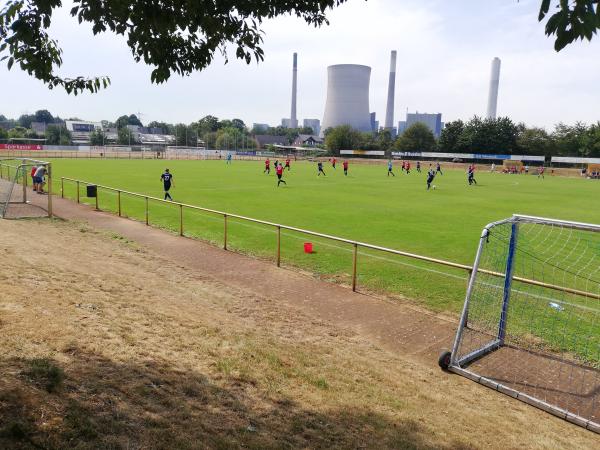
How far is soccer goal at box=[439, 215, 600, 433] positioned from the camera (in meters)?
6.02

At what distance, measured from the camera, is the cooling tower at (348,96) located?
144 metres

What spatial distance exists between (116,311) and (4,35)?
393 cm

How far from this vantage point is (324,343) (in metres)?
7.16

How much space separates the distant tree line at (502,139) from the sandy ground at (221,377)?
92384 mm

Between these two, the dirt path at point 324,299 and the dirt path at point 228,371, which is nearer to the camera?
the dirt path at point 228,371

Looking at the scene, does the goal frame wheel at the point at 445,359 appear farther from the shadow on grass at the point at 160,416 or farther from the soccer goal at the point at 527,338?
the shadow on grass at the point at 160,416

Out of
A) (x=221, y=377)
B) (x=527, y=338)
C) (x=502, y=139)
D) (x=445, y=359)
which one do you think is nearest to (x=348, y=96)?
(x=502, y=139)

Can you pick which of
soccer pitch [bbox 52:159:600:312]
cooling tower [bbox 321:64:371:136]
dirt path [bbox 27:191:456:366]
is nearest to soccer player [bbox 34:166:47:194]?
soccer pitch [bbox 52:159:600:312]

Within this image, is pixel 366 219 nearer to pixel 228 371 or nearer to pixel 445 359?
pixel 445 359

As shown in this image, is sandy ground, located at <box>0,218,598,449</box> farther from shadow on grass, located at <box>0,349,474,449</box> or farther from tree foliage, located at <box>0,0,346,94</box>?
tree foliage, located at <box>0,0,346,94</box>

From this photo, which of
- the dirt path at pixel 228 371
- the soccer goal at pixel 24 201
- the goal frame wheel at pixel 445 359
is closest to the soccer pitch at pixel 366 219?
the dirt path at pixel 228 371

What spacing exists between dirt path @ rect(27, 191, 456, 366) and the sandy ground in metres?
0.06

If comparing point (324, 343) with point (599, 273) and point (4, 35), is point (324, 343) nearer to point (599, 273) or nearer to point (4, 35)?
point (4, 35)

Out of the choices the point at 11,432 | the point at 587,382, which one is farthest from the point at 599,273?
the point at 11,432
